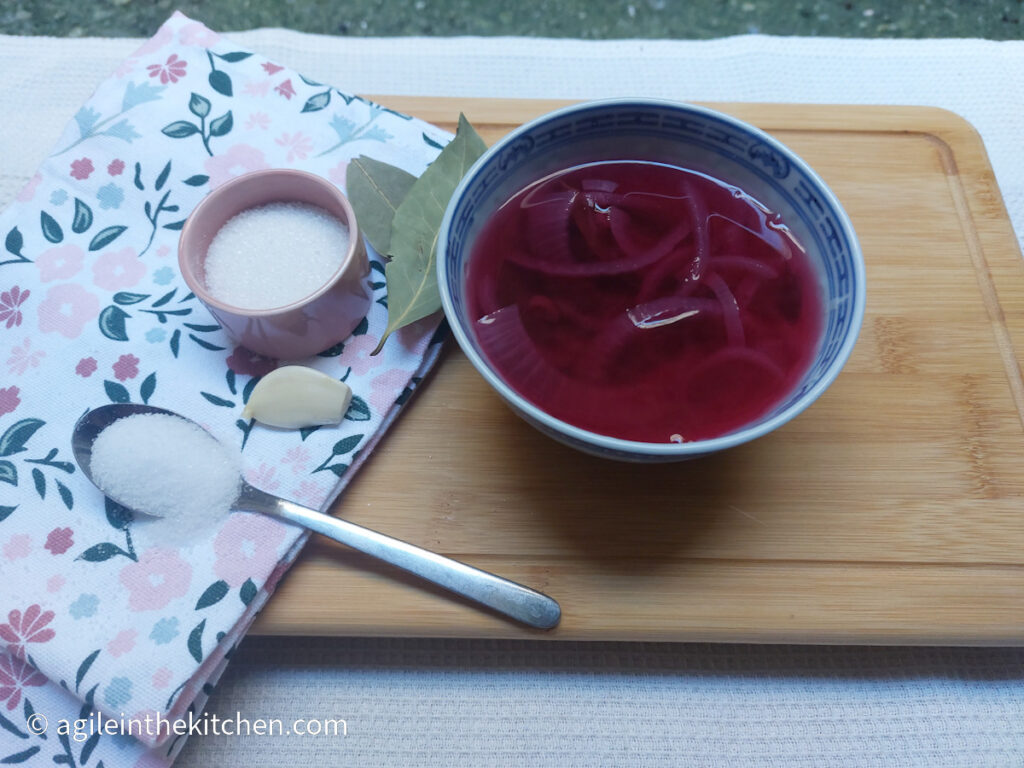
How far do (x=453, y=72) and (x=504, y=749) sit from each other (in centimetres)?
126

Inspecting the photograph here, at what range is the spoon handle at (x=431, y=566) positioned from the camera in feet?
2.89

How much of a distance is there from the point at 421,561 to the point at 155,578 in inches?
12.3

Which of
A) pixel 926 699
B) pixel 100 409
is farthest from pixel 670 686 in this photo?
pixel 100 409

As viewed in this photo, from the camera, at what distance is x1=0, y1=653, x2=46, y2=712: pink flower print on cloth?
0.86m

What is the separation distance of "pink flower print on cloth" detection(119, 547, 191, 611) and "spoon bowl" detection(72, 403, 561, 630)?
77 millimetres

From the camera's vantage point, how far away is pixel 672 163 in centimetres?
97

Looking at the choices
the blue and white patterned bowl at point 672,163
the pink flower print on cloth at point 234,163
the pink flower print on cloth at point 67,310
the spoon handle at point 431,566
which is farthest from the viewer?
the pink flower print on cloth at point 234,163

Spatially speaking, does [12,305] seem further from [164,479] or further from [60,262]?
[164,479]

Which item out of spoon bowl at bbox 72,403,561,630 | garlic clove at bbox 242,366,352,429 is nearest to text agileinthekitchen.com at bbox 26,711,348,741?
spoon bowl at bbox 72,403,561,630

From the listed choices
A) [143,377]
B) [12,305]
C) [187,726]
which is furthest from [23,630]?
[12,305]

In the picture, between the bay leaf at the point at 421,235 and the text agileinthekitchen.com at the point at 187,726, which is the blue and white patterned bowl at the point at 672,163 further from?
the text agileinthekitchen.com at the point at 187,726

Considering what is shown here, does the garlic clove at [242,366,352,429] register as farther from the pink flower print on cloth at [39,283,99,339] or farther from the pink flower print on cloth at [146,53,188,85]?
the pink flower print on cloth at [146,53,188,85]

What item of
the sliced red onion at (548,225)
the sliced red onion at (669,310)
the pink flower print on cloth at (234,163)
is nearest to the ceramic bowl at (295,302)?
the pink flower print on cloth at (234,163)

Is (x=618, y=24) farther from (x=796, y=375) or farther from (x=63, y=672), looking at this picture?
(x=63, y=672)
